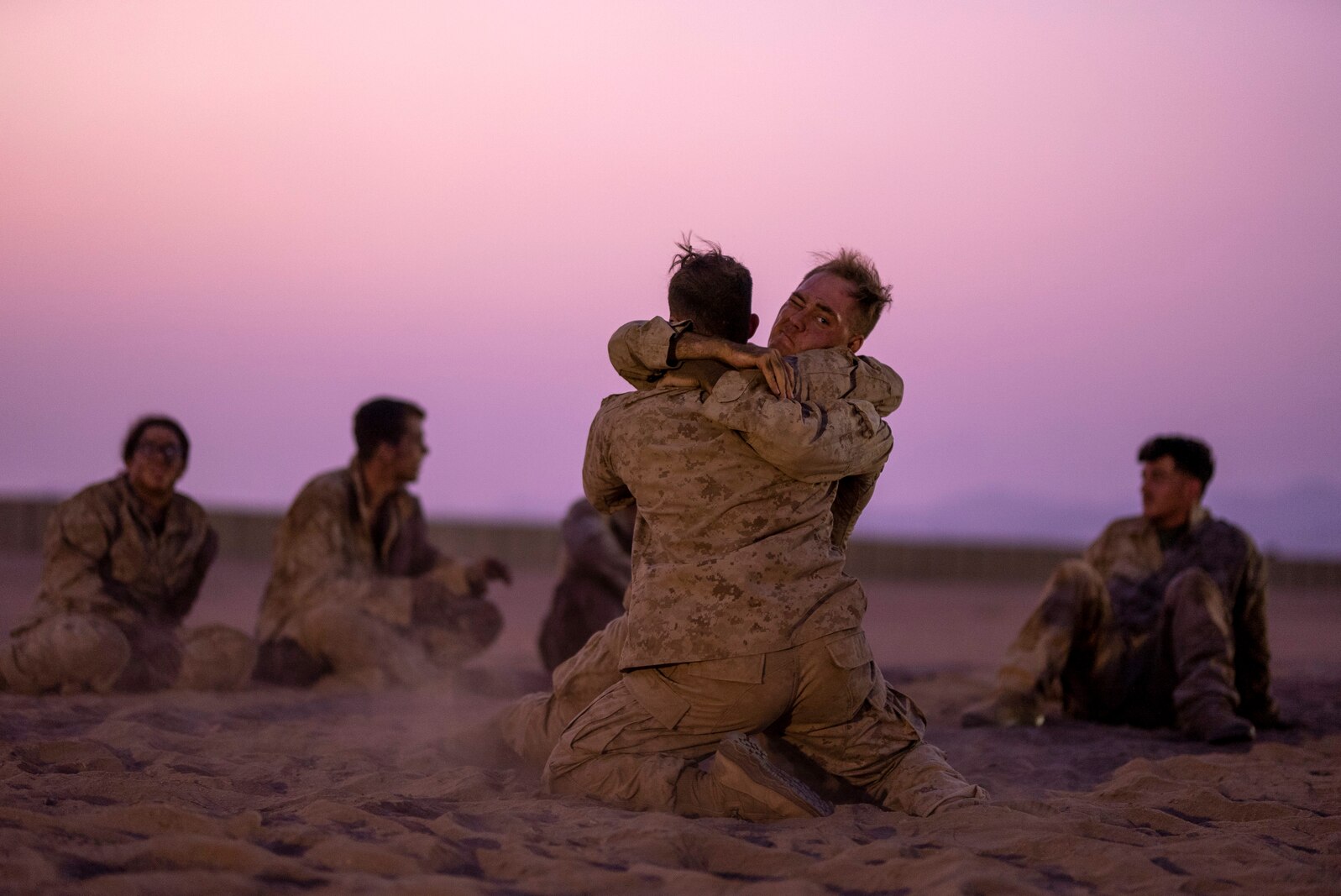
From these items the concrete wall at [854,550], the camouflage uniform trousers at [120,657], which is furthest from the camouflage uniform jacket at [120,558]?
the concrete wall at [854,550]

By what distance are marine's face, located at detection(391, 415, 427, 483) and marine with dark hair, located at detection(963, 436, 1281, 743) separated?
3319 millimetres

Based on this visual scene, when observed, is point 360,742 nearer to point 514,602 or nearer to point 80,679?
point 80,679

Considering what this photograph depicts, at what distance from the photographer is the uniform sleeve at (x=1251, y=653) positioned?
6.02m

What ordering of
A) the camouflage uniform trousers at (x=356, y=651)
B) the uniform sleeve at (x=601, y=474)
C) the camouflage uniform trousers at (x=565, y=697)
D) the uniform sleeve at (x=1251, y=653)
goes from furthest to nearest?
the camouflage uniform trousers at (x=356, y=651) < the uniform sleeve at (x=1251, y=653) < the camouflage uniform trousers at (x=565, y=697) < the uniform sleeve at (x=601, y=474)

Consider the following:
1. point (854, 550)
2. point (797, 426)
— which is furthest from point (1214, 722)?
point (854, 550)

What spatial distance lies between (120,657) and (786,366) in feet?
13.0

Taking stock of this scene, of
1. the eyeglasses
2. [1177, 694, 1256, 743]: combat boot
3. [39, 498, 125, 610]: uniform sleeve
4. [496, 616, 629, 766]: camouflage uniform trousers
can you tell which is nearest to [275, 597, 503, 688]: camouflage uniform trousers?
[39, 498, 125, 610]: uniform sleeve

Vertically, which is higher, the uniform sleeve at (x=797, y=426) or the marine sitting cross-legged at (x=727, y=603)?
the uniform sleeve at (x=797, y=426)

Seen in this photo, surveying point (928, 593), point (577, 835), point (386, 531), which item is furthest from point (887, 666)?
point (928, 593)

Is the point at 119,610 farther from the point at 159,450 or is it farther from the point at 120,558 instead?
the point at 159,450

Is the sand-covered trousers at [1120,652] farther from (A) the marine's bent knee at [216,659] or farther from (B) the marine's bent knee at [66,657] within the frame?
(B) the marine's bent knee at [66,657]

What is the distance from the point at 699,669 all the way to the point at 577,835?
2.06ft

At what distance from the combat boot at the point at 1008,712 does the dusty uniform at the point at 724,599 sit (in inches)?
88.3

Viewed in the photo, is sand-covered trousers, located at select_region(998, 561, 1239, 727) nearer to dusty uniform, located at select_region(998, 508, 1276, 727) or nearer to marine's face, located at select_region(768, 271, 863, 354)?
dusty uniform, located at select_region(998, 508, 1276, 727)
